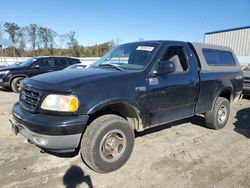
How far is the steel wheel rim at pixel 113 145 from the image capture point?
3645 millimetres

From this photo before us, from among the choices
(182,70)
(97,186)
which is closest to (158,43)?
(182,70)

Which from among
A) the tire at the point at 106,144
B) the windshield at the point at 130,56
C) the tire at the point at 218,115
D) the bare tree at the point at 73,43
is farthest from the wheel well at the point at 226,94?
the bare tree at the point at 73,43

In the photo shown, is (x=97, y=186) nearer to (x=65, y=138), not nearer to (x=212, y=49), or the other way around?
(x=65, y=138)

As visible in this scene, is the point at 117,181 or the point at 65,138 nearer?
the point at 65,138

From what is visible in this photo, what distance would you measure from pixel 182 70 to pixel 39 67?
8.70 m

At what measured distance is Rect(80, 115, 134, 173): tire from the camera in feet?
11.4

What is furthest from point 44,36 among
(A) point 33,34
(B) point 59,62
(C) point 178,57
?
(C) point 178,57

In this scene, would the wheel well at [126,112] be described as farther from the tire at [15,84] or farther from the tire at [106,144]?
the tire at [15,84]

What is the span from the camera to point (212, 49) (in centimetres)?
580

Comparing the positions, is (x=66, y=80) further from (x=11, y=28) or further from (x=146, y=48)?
(x=11, y=28)

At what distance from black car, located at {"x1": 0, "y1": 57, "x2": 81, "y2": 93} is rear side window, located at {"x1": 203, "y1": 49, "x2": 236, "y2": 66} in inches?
329

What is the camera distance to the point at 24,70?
1142 centimetres

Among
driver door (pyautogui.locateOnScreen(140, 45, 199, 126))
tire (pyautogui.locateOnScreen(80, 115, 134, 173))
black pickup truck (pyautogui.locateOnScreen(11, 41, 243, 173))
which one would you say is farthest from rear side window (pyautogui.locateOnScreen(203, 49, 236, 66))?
tire (pyautogui.locateOnScreen(80, 115, 134, 173))

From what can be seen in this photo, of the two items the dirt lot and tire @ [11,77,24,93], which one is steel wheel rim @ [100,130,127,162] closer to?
the dirt lot
